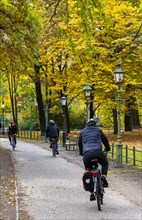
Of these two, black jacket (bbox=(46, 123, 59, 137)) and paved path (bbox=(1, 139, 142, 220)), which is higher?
black jacket (bbox=(46, 123, 59, 137))

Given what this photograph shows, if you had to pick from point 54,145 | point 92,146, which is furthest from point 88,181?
point 54,145

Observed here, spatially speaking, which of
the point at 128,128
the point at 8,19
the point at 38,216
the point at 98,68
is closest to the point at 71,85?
the point at 98,68

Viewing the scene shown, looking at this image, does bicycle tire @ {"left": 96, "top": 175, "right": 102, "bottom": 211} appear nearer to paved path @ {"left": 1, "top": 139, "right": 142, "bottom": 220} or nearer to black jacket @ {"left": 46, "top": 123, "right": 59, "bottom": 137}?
paved path @ {"left": 1, "top": 139, "right": 142, "bottom": 220}

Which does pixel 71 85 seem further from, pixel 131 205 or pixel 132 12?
pixel 131 205

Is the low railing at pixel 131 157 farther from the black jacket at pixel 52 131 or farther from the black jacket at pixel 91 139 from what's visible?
the black jacket at pixel 91 139

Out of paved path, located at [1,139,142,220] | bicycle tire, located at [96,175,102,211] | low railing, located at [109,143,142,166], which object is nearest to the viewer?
paved path, located at [1,139,142,220]

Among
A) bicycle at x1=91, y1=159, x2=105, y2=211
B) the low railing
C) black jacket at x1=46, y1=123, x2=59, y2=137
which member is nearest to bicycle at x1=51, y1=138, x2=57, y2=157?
black jacket at x1=46, y1=123, x2=59, y2=137

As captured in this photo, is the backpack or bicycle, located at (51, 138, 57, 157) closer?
the backpack

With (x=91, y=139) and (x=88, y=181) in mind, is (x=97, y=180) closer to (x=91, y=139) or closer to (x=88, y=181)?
(x=88, y=181)

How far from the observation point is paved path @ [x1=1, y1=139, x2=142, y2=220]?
26.5ft

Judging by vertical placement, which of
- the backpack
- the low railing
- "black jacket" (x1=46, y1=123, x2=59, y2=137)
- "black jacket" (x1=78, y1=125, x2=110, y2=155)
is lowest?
the low railing

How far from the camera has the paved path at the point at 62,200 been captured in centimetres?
806

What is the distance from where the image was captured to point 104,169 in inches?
347

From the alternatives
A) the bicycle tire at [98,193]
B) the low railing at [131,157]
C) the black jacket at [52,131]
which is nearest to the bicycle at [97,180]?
the bicycle tire at [98,193]
